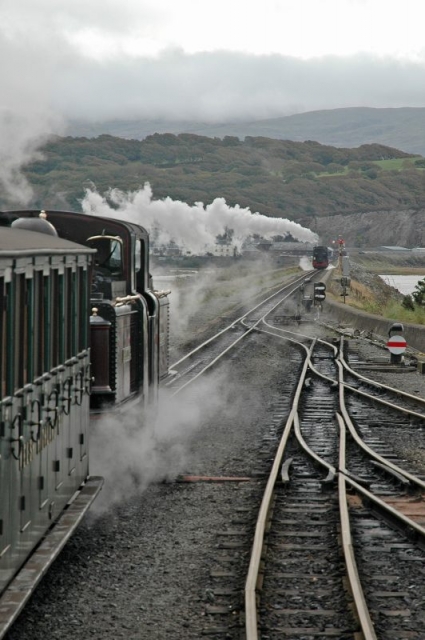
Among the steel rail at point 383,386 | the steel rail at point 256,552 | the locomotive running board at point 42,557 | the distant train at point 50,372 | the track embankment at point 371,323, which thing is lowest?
the track embankment at point 371,323

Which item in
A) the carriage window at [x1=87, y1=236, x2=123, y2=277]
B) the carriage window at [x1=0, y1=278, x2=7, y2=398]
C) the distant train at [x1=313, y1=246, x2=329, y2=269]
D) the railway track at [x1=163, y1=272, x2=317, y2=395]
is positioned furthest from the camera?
the distant train at [x1=313, y1=246, x2=329, y2=269]

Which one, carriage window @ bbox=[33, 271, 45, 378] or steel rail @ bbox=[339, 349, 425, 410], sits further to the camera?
steel rail @ bbox=[339, 349, 425, 410]

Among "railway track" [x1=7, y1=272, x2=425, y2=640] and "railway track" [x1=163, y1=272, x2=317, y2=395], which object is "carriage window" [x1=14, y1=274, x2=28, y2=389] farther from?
"railway track" [x1=163, y1=272, x2=317, y2=395]

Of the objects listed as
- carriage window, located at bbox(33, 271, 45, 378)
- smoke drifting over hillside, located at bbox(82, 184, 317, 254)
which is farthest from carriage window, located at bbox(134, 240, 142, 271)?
smoke drifting over hillside, located at bbox(82, 184, 317, 254)

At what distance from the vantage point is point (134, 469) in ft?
40.8

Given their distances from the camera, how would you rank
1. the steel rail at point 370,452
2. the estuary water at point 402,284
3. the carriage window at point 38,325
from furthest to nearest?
1. the estuary water at point 402,284
2. the steel rail at point 370,452
3. the carriage window at point 38,325

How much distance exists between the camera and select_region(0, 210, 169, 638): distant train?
21.7ft

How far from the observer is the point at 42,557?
7629 mm

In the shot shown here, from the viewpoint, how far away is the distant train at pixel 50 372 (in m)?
6.62

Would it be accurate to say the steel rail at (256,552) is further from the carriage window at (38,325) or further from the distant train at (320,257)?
the distant train at (320,257)

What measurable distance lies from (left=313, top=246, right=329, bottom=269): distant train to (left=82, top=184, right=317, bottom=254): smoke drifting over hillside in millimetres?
7701

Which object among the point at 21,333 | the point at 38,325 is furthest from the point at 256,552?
the point at 21,333

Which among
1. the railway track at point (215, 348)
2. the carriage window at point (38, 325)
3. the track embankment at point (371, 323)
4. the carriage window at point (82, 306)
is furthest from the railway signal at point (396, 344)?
the carriage window at point (38, 325)

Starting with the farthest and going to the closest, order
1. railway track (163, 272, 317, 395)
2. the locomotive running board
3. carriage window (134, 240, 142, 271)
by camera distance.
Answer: railway track (163, 272, 317, 395)
carriage window (134, 240, 142, 271)
the locomotive running board
